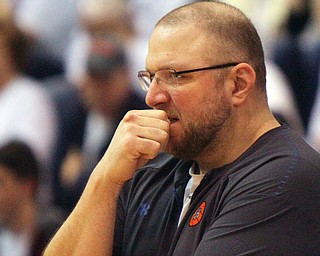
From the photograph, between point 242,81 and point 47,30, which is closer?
point 242,81

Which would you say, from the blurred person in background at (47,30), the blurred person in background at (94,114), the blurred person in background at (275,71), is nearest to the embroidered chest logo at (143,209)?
the blurred person in background at (275,71)

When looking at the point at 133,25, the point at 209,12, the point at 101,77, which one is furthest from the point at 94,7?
the point at 209,12

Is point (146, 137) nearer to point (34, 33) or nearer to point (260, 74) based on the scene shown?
point (260, 74)

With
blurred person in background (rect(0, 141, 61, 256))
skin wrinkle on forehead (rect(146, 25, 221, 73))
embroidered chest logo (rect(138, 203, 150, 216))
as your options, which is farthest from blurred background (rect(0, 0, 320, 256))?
skin wrinkle on forehead (rect(146, 25, 221, 73))

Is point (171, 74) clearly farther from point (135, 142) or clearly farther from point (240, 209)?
point (240, 209)

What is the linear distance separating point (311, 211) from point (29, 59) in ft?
12.2

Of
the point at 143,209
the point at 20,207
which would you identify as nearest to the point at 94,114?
the point at 20,207

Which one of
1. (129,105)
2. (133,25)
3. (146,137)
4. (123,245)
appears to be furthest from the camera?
(133,25)

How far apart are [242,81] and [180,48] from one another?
8.9 inches

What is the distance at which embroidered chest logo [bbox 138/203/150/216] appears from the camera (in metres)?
2.79

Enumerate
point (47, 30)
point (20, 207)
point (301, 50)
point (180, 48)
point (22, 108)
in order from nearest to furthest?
point (180, 48) < point (20, 207) < point (22, 108) < point (301, 50) < point (47, 30)

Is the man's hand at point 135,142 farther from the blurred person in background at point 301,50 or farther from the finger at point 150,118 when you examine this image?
the blurred person in background at point 301,50

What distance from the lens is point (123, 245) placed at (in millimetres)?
2803

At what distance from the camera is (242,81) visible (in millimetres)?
2693
